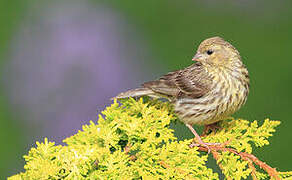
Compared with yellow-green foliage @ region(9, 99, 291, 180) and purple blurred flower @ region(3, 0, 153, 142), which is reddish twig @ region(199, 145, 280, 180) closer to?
yellow-green foliage @ region(9, 99, 291, 180)

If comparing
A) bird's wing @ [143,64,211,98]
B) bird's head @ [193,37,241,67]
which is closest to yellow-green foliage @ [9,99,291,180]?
bird's wing @ [143,64,211,98]

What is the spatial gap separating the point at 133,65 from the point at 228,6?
188 cm

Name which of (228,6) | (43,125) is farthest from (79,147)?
(228,6)

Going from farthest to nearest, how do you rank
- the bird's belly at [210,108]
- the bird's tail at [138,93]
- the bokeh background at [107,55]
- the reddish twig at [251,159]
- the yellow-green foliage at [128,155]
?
the bokeh background at [107,55]
the bird's belly at [210,108]
the bird's tail at [138,93]
the reddish twig at [251,159]
the yellow-green foliage at [128,155]

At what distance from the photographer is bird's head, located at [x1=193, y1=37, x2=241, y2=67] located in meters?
3.55

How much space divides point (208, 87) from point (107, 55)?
2.51 m

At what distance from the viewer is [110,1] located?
6730 mm

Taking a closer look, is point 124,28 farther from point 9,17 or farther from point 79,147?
point 79,147

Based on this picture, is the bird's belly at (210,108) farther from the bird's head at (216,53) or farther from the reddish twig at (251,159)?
the reddish twig at (251,159)

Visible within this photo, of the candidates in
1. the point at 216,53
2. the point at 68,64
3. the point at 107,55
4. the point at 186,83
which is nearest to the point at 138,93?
the point at 186,83

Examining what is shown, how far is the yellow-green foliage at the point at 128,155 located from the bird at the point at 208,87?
588 millimetres

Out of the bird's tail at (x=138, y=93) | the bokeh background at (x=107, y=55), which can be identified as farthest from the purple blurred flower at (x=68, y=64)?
the bird's tail at (x=138, y=93)

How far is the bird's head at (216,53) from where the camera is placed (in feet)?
11.6

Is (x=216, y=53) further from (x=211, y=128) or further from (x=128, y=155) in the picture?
(x=128, y=155)
